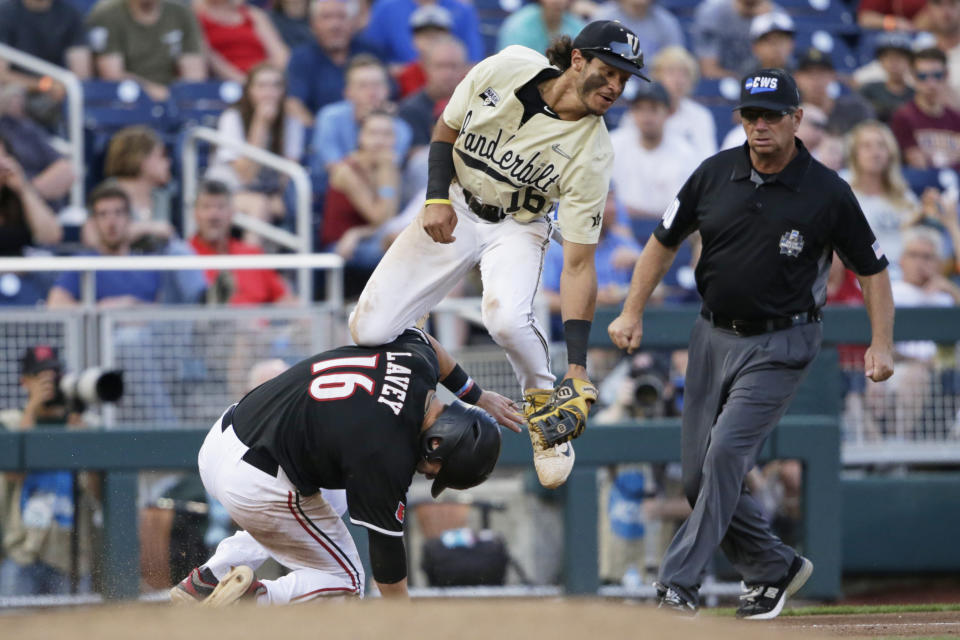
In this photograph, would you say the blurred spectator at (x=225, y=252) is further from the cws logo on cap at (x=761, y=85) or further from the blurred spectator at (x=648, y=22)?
the blurred spectator at (x=648, y=22)

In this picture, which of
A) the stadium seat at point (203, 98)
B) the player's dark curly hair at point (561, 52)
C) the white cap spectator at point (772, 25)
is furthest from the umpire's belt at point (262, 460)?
the white cap spectator at point (772, 25)

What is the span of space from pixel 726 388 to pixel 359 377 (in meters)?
1.71

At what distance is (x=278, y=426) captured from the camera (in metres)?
5.05

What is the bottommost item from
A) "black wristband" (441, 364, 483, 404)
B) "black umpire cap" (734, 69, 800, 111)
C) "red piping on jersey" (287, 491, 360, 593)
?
"red piping on jersey" (287, 491, 360, 593)

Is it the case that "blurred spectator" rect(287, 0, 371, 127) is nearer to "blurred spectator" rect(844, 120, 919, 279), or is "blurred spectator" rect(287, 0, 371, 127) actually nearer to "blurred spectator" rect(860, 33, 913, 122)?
"blurred spectator" rect(844, 120, 919, 279)

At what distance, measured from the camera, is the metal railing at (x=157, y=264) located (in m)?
7.31

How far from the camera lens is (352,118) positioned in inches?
374

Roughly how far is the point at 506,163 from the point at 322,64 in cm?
481

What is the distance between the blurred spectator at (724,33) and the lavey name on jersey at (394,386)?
23.4 ft

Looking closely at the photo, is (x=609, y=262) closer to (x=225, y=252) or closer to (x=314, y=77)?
(x=225, y=252)

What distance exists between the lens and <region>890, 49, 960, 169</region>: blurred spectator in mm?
11031

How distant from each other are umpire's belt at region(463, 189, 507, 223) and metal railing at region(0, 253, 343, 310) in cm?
181

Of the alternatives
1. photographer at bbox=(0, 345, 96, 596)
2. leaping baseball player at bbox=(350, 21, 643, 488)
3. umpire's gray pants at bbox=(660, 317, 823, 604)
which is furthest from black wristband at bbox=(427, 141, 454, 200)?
photographer at bbox=(0, 345, 96, 596)

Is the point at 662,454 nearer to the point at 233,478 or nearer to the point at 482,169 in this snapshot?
the point at 482,169
